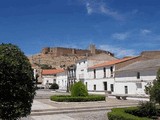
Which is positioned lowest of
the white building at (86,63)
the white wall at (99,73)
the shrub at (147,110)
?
the shrub at (147,110)

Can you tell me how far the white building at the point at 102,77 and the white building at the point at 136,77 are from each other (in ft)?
8.53

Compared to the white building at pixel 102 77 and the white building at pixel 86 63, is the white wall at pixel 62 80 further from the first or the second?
the white building at pixel 102 77

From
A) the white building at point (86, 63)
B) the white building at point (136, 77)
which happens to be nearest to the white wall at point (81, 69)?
the white building at point (86, 63)

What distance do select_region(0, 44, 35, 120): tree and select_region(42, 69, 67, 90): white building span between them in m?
62.9

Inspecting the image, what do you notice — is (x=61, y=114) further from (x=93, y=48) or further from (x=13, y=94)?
(x=93, y=48)

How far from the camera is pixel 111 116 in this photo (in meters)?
14.6

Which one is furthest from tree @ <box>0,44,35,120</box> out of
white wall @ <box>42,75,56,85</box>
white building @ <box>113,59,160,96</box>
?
white wall @ <box>42,75,56,85</box>

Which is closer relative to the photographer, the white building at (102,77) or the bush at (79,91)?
the bush at (79,91)

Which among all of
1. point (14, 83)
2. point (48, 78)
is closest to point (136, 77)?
point (14, 83)

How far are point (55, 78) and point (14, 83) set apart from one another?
76707 millimetres

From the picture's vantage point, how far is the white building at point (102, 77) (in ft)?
161

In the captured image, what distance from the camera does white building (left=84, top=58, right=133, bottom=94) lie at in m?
49.1

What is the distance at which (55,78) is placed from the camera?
87062 mm

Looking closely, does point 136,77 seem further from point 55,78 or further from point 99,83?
point 55,78
